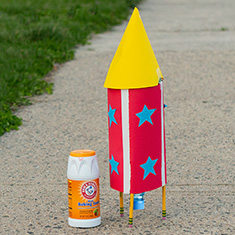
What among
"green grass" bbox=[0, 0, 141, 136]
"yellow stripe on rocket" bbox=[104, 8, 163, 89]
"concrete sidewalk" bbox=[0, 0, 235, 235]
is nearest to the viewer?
"yellow stripe on rocket" bbox=[104, 8, 163, 89]

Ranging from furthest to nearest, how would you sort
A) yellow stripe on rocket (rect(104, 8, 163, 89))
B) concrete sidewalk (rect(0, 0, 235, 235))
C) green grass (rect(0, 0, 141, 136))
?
green grass (rect(0, 0, 141, 136))
concrete sidewalk (rect(0, 0, 235, 235))
yellow stripe on rocket (rect(104, 8, 163, 89))

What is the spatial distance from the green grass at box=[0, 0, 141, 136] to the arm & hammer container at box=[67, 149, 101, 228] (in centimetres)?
246

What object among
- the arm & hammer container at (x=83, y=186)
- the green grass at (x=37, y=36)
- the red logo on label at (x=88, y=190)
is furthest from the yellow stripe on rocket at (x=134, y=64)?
the green grass at (x=37, y=36)

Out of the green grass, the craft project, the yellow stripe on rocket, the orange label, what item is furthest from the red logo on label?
the green grass

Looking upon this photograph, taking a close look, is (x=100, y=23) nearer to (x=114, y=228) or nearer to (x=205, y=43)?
(x=205, y=43)

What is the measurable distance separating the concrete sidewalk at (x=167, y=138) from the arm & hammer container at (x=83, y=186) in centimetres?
14

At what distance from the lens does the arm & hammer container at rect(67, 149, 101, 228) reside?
11.1 ft

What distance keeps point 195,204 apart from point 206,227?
40 centimetres

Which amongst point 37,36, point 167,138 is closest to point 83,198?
point 167,138

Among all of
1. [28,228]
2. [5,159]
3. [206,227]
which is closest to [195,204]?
[206,227]

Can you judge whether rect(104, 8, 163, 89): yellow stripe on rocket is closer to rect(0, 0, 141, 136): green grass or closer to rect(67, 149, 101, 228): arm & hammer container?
rect(67, 149, 101, 228): arm & hammer container

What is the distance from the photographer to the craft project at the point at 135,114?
3.30m

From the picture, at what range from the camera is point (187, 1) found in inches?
695

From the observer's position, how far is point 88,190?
338cm
